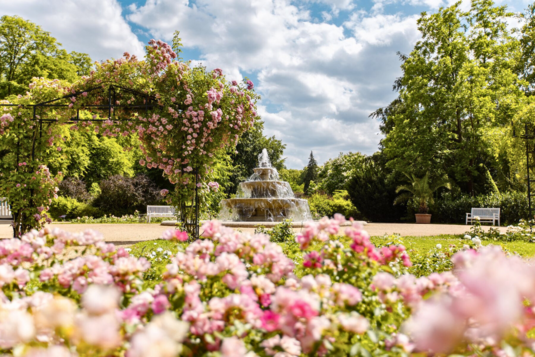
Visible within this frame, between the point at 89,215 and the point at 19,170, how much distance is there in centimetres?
1049

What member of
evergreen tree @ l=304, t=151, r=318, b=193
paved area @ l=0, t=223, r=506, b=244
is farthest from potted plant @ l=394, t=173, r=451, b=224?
evergreen tree @ l=304, t=151, r=318, b=193

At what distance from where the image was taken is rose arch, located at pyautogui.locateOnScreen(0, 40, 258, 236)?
6359 millimetres

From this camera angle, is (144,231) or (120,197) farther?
(120,197)

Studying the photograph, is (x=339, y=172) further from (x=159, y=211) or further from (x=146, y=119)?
(x=146, y=119)

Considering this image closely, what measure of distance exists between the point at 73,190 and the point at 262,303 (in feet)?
61.4

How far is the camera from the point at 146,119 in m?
6.55

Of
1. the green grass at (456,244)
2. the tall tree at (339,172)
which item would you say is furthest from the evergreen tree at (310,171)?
the green grass at (456,244)

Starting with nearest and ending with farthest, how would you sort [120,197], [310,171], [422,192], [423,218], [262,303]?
[262,303] → [423,218] → [422,192] → [120,197] → [310,171]

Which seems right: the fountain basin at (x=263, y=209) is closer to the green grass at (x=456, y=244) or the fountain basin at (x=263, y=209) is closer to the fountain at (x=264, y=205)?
the fountain at (x=264, y=205)

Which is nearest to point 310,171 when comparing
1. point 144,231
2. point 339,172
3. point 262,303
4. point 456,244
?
point 339,172

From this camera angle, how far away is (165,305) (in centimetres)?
118

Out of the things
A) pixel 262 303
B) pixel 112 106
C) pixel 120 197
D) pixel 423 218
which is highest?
pixel 112 106

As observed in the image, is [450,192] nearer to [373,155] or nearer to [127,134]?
[373,155]

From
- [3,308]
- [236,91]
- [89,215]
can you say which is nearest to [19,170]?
[236,91]
